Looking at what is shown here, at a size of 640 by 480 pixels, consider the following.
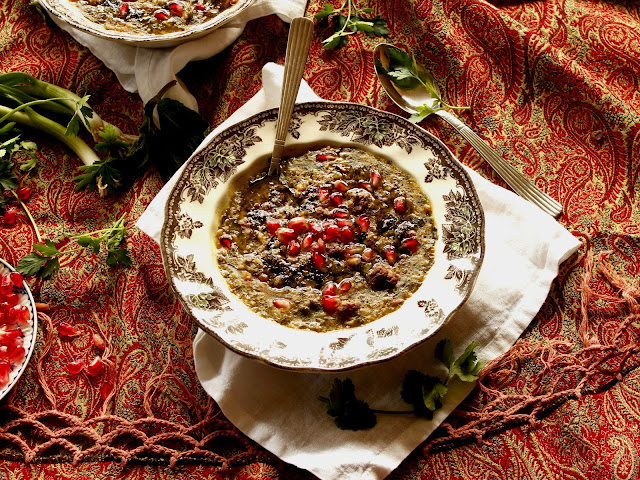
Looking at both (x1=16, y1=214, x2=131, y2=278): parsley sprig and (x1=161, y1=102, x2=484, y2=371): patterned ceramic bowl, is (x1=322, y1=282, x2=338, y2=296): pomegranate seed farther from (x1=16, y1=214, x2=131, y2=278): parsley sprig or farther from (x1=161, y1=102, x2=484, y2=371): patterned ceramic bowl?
(x1=16, y1=214, x2=131, y2=278): parsley sprig

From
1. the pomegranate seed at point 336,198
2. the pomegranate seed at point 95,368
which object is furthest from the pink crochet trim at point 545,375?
A: the pomegranate seed at point 95,368

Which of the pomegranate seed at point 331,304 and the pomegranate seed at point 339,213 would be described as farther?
the pomegranate seed at point 339,213

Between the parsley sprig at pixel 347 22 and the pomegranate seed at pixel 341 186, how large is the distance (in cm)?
124

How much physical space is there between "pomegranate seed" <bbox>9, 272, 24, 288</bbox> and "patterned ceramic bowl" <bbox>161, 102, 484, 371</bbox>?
881mm

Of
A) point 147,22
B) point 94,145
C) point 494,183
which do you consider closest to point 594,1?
point 494,183

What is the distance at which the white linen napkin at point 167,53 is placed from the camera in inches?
158

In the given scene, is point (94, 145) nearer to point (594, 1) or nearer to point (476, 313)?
point (476, 313)

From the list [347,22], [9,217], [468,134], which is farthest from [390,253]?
[9,217]

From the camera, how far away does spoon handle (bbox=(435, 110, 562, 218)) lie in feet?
11.8

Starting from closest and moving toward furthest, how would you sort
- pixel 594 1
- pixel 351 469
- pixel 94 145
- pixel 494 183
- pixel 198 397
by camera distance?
pixel 351 469
pixel 198 397
pixel 494 183
pixel 94 145
pixel 594 1

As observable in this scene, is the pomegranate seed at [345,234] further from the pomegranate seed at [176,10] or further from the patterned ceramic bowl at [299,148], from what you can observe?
the pomegranate seed at [176,10]

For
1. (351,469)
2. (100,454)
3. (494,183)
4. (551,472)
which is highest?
(494,183)

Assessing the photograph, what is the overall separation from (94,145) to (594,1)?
3.48 m

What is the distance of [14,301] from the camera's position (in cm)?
337
